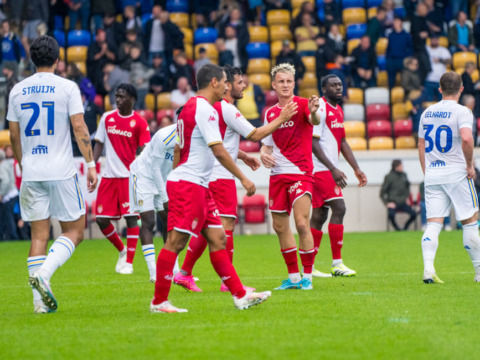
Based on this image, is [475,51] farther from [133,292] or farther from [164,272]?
[164,272]

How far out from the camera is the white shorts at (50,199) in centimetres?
773

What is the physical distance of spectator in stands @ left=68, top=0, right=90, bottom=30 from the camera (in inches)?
1049

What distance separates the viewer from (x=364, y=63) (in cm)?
2397

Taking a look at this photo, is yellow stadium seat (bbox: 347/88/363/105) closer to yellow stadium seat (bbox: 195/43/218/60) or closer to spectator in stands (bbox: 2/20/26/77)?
yellow stadium seat (bbox: 195/43/218/60)

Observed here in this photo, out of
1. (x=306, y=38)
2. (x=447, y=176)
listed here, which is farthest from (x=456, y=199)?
(x=306, y=38)

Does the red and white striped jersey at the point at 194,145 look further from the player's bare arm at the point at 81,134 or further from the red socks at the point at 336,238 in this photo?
the red socks at the point at 336,238

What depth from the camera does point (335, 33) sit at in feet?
81.9

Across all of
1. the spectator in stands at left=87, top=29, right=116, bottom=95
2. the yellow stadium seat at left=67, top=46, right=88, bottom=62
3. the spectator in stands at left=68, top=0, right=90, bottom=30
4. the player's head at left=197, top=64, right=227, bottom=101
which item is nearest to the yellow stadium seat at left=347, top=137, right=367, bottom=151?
the spectator in stands at left=87, top=29, right=116, bottom=95

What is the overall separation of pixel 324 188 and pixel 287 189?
1.77 m

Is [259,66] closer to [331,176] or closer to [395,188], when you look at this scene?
[395,188]

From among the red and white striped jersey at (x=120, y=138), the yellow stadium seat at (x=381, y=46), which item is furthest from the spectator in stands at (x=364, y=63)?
the red and white striped jersey at (x=120, y=138)

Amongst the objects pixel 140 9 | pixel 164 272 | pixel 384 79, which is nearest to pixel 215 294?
pixel 164 272

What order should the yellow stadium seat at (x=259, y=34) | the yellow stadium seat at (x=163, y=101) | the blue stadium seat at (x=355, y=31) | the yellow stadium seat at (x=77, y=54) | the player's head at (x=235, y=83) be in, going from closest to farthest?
the player's head at (x=235, y=83) < the yellow stadium seat at (x=163, y=101) < the yellow stadium seat at (x=77, y=54) < the blue stadium seat at (x=355, y=31) < the yellow stadium seat at (x=259, y=34)

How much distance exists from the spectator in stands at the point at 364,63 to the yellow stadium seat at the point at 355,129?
1.62 m
